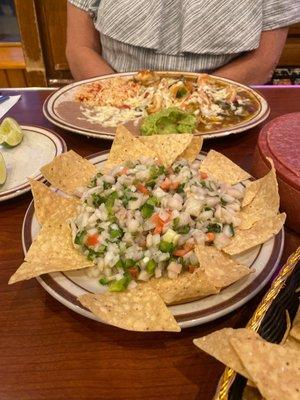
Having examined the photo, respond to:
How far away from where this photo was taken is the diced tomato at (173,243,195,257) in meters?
1.00

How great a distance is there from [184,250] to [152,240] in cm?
8

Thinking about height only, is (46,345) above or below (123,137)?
below

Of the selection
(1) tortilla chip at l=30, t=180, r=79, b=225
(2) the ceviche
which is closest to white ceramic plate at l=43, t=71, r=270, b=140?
(2) the ceviche

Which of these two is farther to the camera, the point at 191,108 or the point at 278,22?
the point at 278,22

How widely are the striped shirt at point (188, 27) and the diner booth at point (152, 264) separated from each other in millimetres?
776

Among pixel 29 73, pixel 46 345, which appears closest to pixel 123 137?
pixel 46 345

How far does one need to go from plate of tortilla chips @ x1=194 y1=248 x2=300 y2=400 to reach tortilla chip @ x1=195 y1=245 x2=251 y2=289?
100 millimetres

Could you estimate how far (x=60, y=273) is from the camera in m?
0.97

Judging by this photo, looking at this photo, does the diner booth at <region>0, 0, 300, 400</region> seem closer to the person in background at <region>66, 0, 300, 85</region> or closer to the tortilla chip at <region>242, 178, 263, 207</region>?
the tortilla chip at <region>242, 178, 263, 207</region>

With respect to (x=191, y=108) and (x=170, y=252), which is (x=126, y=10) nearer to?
(x=191, y=108)

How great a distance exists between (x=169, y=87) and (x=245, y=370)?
145cm

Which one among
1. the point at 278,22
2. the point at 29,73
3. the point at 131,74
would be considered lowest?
the point at 29,73

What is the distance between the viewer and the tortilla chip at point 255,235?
1.00m

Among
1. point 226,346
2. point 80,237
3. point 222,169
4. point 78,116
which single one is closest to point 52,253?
point 80,237
